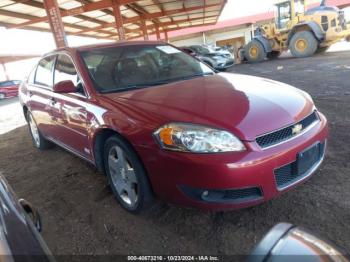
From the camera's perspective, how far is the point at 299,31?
13.7m

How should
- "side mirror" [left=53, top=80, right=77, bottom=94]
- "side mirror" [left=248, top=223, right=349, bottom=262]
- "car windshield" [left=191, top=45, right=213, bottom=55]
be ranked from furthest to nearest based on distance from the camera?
"car windshield" [left=191, top=45, right=213, bottom=55] < "side mirror" [left=53, top=80, right=77, bottom=94] < "side mirror" [left=248, top=223, right=349, bottom=262]

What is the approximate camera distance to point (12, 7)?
Result: 40.1ft

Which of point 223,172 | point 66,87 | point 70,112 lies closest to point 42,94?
point 70,112

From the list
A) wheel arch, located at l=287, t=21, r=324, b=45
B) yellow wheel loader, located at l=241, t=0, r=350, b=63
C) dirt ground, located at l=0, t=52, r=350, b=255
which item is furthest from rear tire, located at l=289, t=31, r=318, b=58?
dirt ground, located at l=0, t=52, r=350, b=255

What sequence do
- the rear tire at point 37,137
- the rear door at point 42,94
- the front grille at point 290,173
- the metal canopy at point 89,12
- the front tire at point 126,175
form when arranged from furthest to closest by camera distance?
1. the metal canopy at point 89,12
2. the rear tire at point 37,137
3. the rear door at point 42,94
4. the front tire at point 126,175
5. the front grille at point 290,173

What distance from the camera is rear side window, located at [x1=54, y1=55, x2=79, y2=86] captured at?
122 inches

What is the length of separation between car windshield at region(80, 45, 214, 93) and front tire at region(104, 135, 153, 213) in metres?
0.59

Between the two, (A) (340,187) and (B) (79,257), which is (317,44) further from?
(B) (79,257)

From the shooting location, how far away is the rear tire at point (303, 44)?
43.7 ft

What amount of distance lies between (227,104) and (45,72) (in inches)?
108

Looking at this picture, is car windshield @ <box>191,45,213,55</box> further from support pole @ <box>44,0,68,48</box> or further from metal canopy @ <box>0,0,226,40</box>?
support pole @ <box>44,0,68,48</box>

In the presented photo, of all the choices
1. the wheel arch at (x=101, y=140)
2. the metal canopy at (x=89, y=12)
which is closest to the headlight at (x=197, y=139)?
the wheel arch at (x=101, y=140)

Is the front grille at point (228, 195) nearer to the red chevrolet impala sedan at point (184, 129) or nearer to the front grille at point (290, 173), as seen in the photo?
the red chevrolet impala sedan at point (184, 129)

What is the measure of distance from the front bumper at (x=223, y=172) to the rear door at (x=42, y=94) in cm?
213
